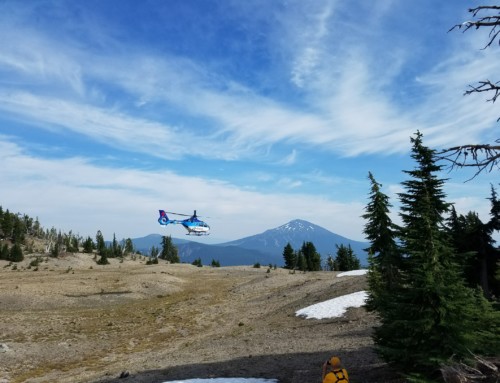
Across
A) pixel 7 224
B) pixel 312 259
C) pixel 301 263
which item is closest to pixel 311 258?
pixel 312 259

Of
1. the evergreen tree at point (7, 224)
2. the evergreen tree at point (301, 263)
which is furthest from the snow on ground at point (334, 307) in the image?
the evergreen tree at point (7, 224)

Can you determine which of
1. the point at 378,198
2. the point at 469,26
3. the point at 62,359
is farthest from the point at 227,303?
the point at 469,26

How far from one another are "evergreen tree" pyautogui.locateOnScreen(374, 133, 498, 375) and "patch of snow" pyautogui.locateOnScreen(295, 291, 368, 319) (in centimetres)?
1697

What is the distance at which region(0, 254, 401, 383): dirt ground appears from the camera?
66.4 ft

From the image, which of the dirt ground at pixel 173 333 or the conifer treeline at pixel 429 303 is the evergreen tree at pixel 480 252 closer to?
the dirt ground at pixel 173 333

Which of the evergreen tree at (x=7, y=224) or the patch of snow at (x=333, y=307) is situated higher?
the evergreen tree at (x=7, y=224)

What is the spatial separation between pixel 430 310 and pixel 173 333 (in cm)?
2474

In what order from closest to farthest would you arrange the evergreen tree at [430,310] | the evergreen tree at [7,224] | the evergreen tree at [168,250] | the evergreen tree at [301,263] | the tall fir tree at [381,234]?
the evergreen tree at [430,310] → the tall fir tree at [381,234] → the evergreen tree at [301,263] → the evergreen tree at [7,224] → the evergreen tree at [168,250]

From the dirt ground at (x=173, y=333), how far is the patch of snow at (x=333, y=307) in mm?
849

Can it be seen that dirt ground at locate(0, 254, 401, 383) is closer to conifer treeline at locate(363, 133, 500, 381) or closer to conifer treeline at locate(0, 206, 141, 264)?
conifer treeline at locate(363, 133, 500, 381)

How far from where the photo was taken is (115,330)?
109 feet

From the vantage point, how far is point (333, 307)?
31.7 metres

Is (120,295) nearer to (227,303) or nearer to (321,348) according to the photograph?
(227,303)

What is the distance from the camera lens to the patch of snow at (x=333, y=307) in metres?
30.6
